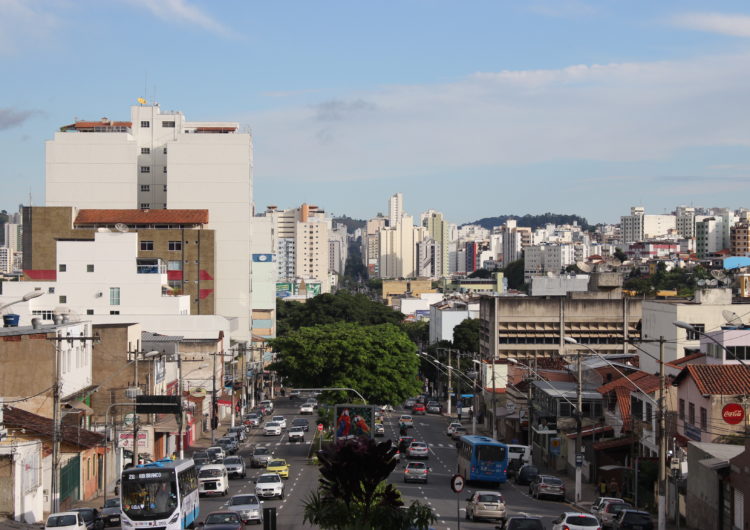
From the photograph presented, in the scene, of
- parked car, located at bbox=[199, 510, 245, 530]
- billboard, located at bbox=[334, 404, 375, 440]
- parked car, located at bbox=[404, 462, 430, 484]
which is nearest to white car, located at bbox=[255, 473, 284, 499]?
billboard, located at bbox=[334, 404, 375, 440]

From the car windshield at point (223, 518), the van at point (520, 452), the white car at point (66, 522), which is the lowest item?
the van at point (520, 452)

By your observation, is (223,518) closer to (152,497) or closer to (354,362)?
(152,497)

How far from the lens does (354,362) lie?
88.9 metres

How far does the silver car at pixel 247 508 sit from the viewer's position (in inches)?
Result: 1774

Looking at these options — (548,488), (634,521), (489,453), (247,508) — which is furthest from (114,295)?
(634,521)

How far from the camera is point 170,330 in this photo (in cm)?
11769

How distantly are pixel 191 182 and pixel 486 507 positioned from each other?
11057cm

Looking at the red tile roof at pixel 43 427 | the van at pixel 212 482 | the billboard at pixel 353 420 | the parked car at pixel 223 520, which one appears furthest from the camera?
the billboard at pixel 353 420

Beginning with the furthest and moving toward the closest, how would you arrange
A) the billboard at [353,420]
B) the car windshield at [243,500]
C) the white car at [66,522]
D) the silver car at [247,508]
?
the billboard at [353,420] < the car windshield at [243,500] < the silver car at [247,508] < the white car at [66,522]

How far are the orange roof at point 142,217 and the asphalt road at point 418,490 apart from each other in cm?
4717

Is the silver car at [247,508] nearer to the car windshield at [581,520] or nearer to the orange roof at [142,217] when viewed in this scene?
the car windshield at [581,520]

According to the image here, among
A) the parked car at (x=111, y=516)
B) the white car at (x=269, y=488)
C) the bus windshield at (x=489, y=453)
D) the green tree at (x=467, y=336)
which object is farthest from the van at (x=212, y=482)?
the green tree at (x=467, y=336)

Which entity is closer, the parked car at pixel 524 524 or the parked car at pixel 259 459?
the parked car at pixel 524 524

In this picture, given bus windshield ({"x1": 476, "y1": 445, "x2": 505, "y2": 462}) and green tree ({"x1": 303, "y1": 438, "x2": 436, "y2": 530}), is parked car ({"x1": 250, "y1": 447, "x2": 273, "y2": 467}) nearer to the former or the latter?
bus windshield ({"x1": 476, "y1": 445, "x2": 505, "y2": 462})
